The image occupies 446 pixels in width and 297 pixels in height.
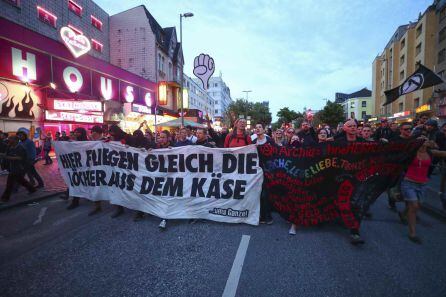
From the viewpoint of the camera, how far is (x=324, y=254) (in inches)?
140

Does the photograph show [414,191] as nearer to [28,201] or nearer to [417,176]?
[417,176]

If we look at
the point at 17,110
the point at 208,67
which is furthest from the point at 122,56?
the point at 208,67

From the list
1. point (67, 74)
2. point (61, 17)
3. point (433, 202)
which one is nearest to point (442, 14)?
point (433, 202)

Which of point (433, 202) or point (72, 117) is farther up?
point (72, 117)

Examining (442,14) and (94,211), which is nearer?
(94,211)

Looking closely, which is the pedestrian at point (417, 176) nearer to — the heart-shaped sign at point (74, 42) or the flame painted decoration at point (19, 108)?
the flame painted decoration at point (19, 108)

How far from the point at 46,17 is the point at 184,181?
16739 mm

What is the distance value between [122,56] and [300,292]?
28058 mm

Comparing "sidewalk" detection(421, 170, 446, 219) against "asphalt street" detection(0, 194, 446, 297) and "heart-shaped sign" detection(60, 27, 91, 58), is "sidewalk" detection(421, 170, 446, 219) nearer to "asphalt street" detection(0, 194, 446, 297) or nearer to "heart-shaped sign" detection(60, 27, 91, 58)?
"asphalt street" detection(0, 194, 446, 297)

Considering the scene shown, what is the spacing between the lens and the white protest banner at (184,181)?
4.76 m

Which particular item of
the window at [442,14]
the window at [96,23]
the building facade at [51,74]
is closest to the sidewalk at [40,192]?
the building facade at [51,74]

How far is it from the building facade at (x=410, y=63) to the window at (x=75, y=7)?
3203cm

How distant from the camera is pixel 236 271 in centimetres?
312

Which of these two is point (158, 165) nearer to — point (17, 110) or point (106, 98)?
point (17, 110)
